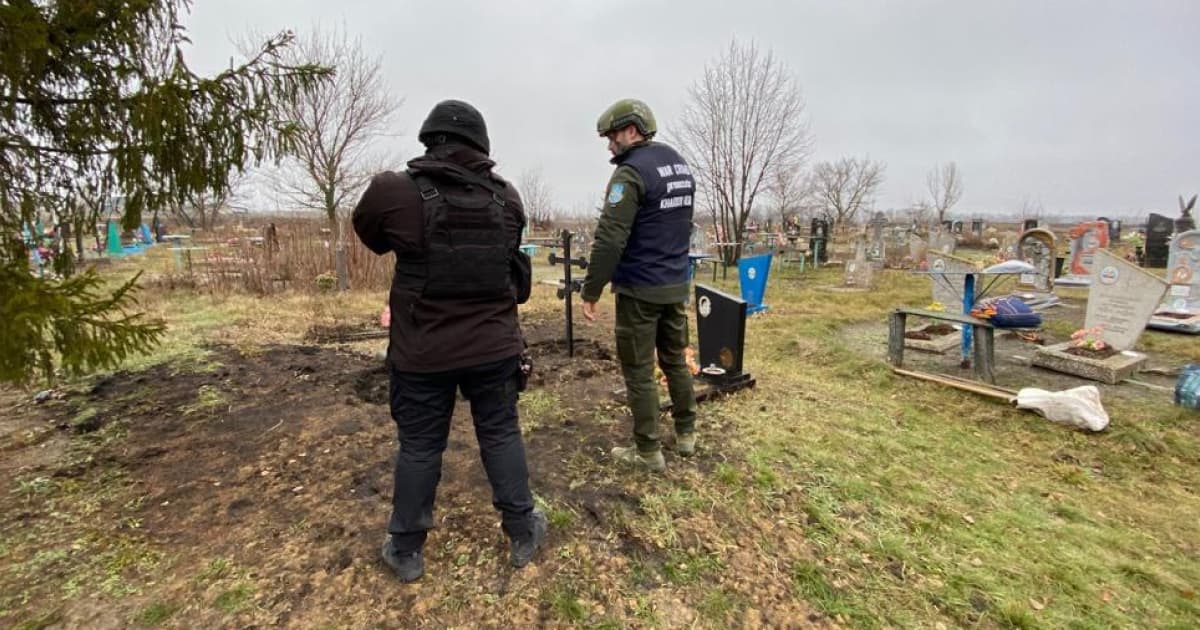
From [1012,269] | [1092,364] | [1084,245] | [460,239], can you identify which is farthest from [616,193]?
[1084,245]

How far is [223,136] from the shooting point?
3201 mm

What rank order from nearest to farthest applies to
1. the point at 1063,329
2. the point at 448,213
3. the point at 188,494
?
the point at 448,213
the point at 188,494
the point at 1063,329

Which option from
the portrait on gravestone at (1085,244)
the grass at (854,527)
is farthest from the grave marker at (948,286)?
the portrait on gravestone at (1085,244)

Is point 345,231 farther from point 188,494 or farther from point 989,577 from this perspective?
point 989,577

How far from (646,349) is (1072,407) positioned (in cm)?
350

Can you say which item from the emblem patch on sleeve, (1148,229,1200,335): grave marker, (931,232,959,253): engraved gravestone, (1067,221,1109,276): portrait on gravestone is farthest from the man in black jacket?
(931,232,959,253): engraved gravestone

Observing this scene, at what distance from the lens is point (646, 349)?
3.01 metres

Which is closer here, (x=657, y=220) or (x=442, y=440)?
(x=442, y=440)

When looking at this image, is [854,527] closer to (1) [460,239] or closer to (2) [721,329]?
(2) [721,329]

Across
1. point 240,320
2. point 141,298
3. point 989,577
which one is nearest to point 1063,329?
point 989,577

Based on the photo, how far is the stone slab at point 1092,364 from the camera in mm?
5156

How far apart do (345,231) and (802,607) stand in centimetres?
1101

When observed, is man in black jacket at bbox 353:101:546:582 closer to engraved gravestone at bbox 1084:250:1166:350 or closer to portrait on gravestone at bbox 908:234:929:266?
engraved gravestone at bbox 1084:250:1166:350

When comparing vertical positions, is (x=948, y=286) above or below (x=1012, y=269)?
below
